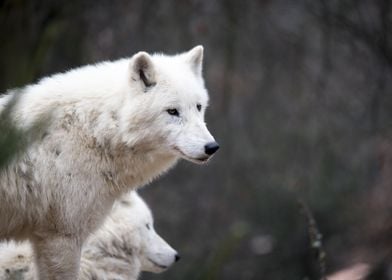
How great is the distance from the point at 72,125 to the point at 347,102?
8580 millimetres

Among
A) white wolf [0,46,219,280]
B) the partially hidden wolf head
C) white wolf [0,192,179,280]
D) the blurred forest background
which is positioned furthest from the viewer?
the blurred forest background

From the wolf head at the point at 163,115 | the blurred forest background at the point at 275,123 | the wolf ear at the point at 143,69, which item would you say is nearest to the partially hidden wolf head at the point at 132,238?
the wolf head at the point at 163,115

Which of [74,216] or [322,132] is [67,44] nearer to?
[74,216]

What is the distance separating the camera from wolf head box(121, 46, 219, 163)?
5.60 meters

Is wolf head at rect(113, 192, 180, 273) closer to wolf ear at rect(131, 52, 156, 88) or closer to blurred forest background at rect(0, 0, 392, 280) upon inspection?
wolf ear at rect(131, 52, 156, 88)

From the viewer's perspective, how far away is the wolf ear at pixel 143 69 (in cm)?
565

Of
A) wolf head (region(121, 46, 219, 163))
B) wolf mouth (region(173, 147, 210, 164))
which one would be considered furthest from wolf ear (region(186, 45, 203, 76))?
wolf mouth (region(173, 147, 210, 164))

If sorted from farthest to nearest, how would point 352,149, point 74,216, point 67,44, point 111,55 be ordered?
point 352,149 → point 111,55 → point 67,44 → point 74,216

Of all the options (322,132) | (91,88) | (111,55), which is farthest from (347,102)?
(91,88)

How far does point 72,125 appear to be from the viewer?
18.1 ft

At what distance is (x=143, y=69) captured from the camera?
18.6ft

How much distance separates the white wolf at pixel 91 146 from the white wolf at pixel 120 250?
1.89 feet

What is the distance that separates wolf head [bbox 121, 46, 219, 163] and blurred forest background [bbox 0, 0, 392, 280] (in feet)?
10.5

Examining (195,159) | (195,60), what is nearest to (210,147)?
(195,159)
